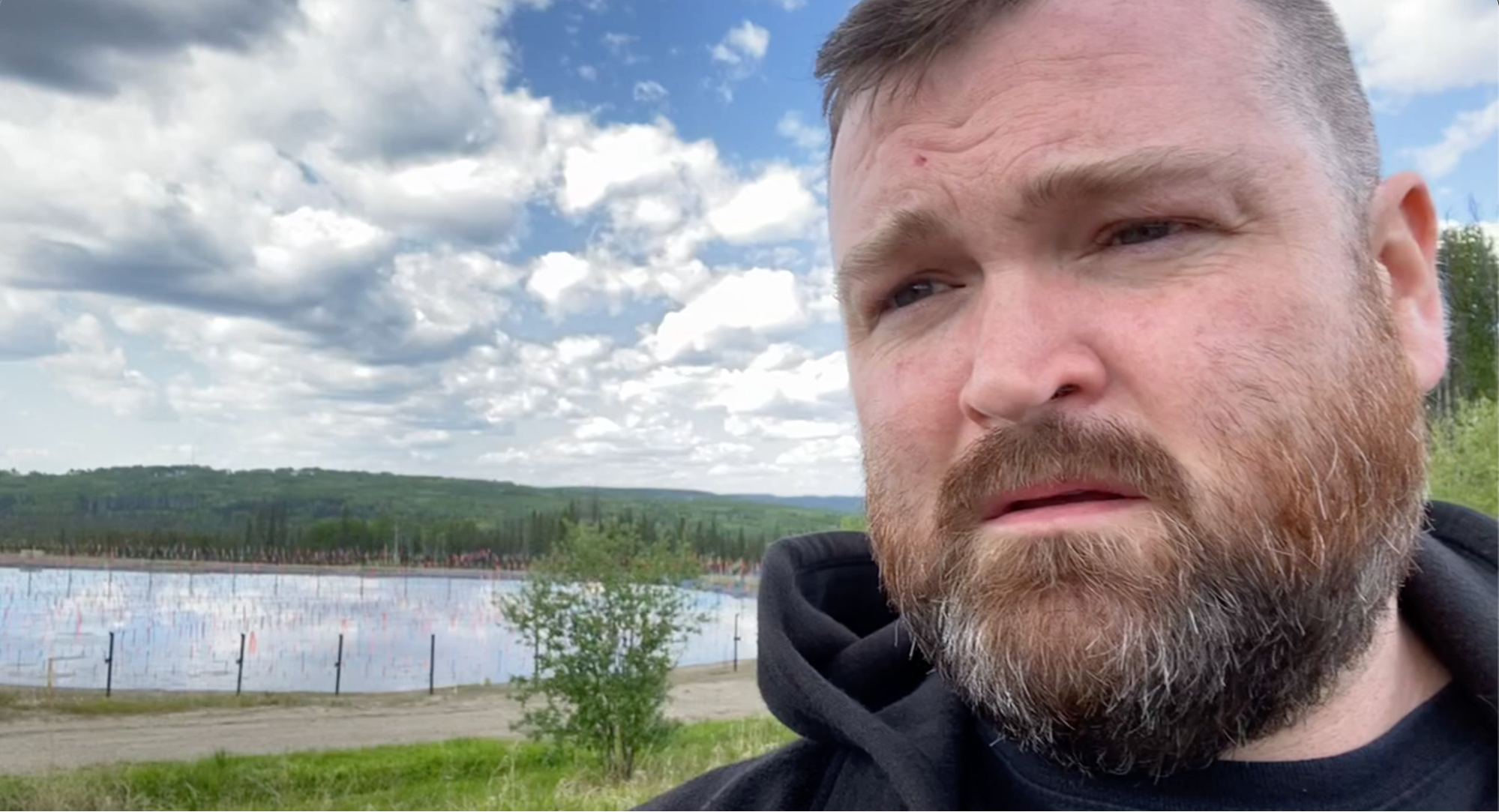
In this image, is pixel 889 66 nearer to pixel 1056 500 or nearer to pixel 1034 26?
pixel 1034 26

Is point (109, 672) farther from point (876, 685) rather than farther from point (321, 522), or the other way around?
point (876, 685)

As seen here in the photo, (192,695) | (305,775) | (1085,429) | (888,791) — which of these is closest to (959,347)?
(1085,429)

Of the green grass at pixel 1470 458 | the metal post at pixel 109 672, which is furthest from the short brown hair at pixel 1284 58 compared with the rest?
the metal post at pixel 109 672

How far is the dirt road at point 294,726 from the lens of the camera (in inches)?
213

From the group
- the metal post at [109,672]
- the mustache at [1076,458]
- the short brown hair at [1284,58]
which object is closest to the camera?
the mustache at [1076,458]

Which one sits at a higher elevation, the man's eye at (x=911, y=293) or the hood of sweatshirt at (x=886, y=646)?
the man's eye at (x=911, y=293)

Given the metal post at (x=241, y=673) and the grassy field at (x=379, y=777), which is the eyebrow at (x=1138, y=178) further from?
the metal post at (x=241, y=673)

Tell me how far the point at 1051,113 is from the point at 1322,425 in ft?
1.00

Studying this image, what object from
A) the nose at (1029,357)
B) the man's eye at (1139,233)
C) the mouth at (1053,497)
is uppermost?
the man's eye at (1139,233)

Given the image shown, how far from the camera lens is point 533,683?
8.54 meters

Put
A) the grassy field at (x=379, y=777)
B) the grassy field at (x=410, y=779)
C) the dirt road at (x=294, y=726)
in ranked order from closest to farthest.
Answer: the dirt road at (x=294, y=726) < the grassy field at (x=379, y=777) < the grassy field at (x=410, y=779)

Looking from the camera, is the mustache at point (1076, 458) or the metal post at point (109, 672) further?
the metal post at point (109, 672)

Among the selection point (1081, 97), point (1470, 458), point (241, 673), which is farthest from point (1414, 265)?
point (241, 673)

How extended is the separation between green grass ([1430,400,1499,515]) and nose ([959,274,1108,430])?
325 centimetres
